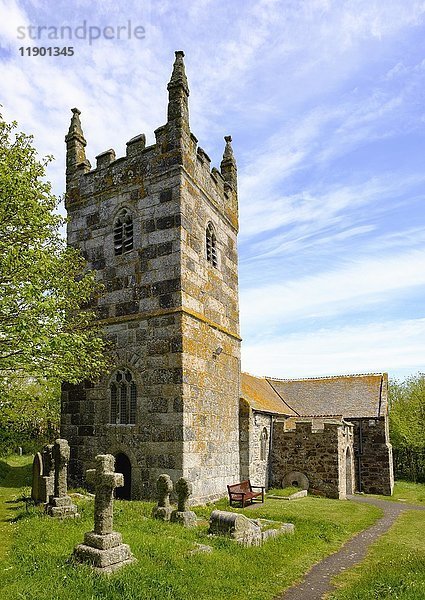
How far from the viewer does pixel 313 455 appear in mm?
21281

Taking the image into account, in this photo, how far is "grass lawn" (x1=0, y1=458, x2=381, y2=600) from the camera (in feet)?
23.9

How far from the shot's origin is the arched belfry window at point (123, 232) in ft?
55.5

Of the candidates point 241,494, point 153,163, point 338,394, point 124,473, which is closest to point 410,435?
point 338,394

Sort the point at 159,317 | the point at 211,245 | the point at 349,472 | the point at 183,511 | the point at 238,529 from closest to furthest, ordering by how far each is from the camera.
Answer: the point at 238,529 < the point at 183,511 < the point at 159,317 < the point at 211,245 < the point at 349,472

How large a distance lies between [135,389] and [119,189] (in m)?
7.30

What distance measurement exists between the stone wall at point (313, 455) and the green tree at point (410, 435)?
15145 millimetres

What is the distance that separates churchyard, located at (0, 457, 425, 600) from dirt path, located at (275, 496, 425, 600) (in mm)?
220

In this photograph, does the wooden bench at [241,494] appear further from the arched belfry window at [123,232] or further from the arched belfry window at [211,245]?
the arched belfry window at [123,232]

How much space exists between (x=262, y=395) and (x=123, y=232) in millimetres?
13029

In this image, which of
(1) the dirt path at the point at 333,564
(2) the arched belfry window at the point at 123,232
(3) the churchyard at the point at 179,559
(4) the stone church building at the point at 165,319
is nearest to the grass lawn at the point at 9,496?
(3) the churchyard at the point at 179,559

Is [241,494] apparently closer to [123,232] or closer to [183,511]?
[183,511]

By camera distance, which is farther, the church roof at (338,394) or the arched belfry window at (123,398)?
the church roof at (338,394)

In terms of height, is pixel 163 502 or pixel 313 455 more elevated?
pixel 163 502

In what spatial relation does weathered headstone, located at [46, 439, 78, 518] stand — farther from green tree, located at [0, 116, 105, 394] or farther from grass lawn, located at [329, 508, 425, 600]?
grass lawn, located at [329, 508, 425, 600]
